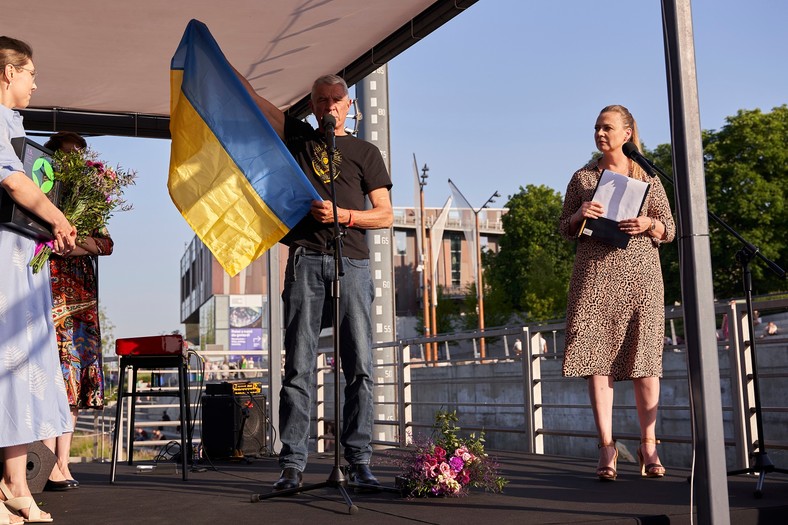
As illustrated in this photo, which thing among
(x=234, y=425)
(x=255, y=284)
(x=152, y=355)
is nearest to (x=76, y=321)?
(x=152, y=355)

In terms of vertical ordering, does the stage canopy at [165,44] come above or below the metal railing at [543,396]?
above

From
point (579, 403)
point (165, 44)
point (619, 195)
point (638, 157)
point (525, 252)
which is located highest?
point (525, 252)

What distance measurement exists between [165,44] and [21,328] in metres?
3.75

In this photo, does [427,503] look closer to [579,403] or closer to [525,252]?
[579,403]

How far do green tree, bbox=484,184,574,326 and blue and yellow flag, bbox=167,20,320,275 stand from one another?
44168 millimetres

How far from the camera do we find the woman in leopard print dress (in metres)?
4.79

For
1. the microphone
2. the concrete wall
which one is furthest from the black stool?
the concrete wall

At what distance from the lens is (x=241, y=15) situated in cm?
621

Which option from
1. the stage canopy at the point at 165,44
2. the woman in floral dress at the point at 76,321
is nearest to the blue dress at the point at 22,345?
the woman in floral dress at the point at 76,321

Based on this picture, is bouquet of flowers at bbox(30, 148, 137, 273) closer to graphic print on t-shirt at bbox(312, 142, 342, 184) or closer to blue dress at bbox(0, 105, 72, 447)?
blue dress at bbox(0, 105, 72, 447)

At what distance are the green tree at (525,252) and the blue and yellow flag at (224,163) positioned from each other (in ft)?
145

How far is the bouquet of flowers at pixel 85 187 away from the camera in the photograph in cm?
439

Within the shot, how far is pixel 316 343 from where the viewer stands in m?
4.35

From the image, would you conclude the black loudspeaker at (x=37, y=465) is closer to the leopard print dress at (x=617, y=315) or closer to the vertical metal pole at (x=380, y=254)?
the leopard print dress at (x=617, y=315)
